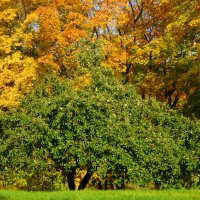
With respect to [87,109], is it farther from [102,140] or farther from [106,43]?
[106,43]

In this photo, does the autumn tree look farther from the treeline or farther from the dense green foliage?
the dense green foliage

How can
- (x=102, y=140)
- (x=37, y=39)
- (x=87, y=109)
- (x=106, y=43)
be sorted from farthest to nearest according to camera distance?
(x=37, y=39) → (x=106, y=43) → (x=87, y=109) → (x=102, y=140)

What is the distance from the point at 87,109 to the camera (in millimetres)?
15711

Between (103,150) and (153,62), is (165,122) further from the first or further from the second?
(153,62)

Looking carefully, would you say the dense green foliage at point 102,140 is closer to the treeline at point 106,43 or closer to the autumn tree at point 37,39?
the treeline at point 106,43

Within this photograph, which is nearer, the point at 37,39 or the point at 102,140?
the point at 102,140

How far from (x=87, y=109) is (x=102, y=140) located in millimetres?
1349

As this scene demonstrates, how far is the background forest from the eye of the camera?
15.5m

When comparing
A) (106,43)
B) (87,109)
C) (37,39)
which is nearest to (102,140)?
(87,109)

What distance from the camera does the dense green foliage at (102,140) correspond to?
15336mm

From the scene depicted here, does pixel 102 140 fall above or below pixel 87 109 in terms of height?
below

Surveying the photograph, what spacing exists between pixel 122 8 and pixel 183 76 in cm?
727

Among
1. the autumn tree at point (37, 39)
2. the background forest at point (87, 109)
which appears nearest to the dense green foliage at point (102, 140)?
the background forest at point (87, 109)

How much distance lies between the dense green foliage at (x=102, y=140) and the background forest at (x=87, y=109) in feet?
0.13
